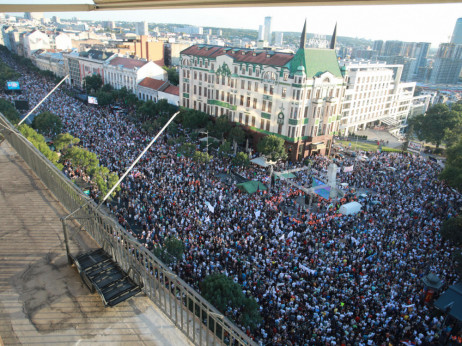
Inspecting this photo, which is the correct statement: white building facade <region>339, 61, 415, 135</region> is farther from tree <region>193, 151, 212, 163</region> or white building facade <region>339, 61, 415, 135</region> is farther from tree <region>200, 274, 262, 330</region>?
tree <region>200, 274, 262, 330</region>

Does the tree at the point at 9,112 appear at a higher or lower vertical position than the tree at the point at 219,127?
higher

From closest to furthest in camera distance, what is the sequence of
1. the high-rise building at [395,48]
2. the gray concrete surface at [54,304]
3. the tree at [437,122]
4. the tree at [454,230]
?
the gray concrete surface at [54,304], the tree at [454,230], the tree at [437,122], the high-rise building at [395,48]

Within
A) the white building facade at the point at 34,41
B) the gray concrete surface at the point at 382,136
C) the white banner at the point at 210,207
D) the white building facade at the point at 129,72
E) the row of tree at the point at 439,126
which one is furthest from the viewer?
the white building facade at the point at 34,41

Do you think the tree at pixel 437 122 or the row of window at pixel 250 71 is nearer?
the row of window at pixel 250 71

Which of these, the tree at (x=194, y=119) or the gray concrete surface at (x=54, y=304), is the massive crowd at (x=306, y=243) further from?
the tree at (x=194, y=119)

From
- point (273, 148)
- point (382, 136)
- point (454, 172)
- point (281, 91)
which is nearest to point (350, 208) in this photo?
point (454, 172)

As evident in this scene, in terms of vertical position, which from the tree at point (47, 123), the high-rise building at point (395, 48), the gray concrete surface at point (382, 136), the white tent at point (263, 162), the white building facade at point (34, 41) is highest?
the high-rise building at point (395, 48)

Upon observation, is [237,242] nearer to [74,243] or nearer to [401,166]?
[74,243]

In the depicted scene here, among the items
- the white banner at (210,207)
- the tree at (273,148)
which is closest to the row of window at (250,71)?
the tree at (273,148)
